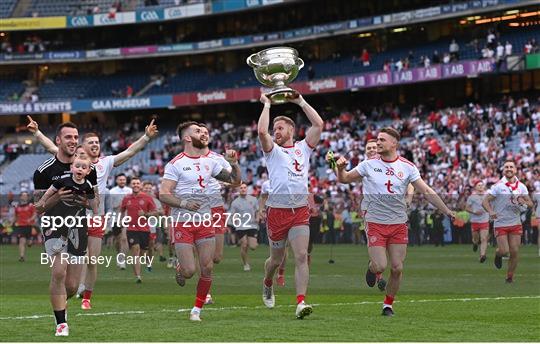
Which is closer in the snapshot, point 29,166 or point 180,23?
point 29,166

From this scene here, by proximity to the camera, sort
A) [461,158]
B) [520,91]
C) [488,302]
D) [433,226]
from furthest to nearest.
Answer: [520,91] < [461,158] < [433,226] < [488,302]

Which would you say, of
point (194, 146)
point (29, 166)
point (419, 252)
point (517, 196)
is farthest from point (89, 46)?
point (194, 146)

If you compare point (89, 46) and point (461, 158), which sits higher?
point (89, 46)

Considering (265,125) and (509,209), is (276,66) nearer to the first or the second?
(265,125)

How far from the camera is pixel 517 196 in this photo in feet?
69.1

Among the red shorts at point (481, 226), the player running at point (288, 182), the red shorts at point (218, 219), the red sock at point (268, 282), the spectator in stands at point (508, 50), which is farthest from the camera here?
the spectator in stands at point (508, 50)

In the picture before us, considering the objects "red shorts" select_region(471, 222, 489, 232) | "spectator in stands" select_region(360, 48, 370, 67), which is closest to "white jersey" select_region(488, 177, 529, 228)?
"red shorts" select_region(471, 222, 489, 232)

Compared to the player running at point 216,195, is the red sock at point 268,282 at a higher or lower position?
lower

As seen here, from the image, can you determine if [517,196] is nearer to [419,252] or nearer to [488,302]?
[488,302]

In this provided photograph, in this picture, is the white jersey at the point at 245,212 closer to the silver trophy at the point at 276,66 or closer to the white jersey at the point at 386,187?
the white jersey at the point at 386,187

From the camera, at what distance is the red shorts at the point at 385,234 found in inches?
575

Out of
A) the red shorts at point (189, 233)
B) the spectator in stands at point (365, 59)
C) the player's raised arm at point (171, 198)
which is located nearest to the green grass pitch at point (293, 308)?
the red shorts at point (189, 233)

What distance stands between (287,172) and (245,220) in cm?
1201

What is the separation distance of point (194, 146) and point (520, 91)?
4055 centimetres
